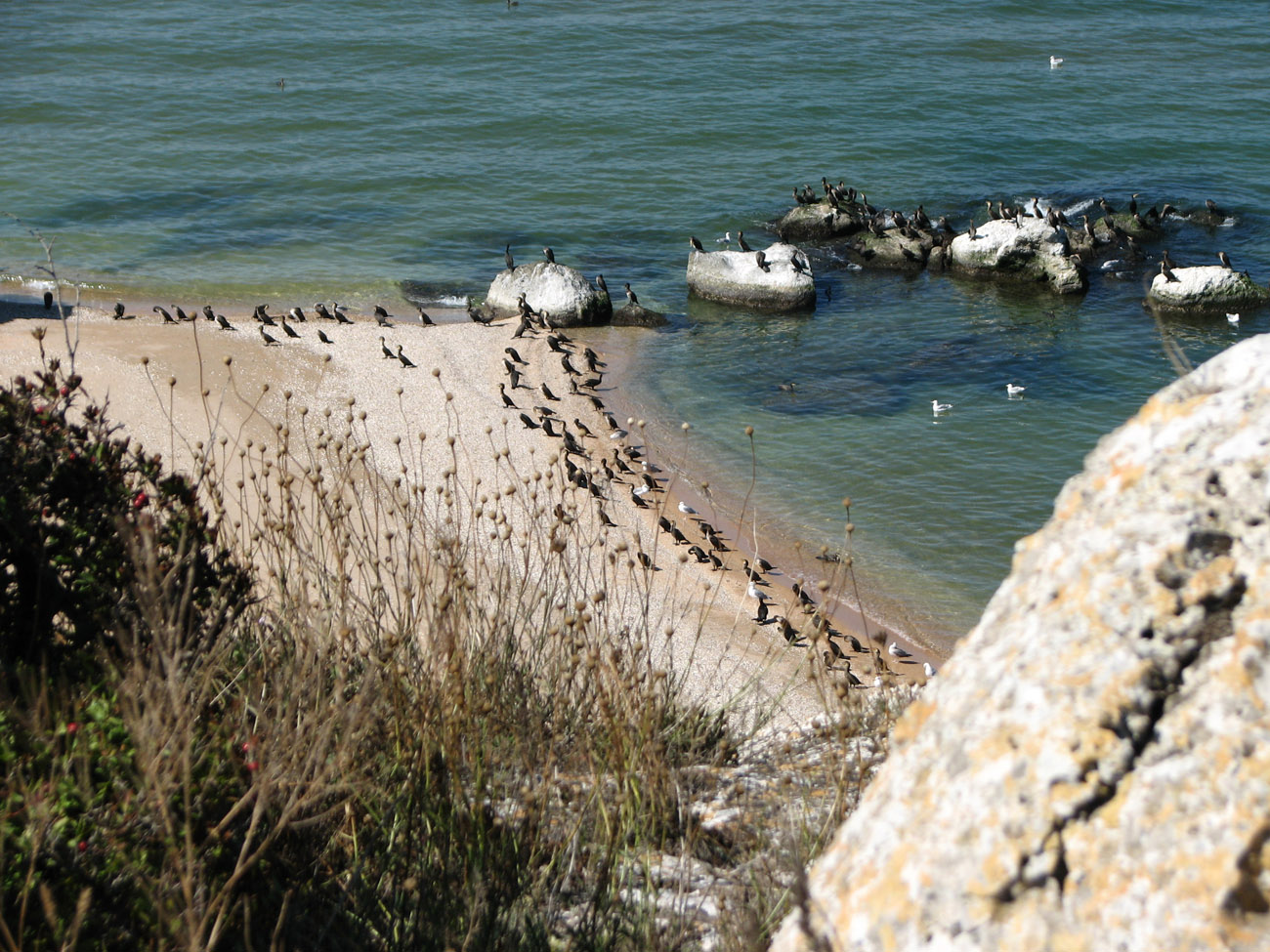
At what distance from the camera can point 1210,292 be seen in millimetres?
20203

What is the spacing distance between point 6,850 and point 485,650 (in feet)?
6.07

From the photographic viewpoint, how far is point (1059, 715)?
201 cm

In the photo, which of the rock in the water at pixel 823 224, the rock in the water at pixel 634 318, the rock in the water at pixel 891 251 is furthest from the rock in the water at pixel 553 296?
the rock in the water at pixel 823 224

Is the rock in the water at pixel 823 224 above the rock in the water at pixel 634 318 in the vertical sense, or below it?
above

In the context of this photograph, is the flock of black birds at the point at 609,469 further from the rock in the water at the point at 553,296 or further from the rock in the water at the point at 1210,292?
the rock in the water at the point at 1210,292

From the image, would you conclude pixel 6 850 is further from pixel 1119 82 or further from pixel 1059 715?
pixel 1119 82

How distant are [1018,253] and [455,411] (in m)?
15.2

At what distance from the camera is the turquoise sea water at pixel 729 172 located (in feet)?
52.6

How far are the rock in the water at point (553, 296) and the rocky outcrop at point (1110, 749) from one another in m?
18.0

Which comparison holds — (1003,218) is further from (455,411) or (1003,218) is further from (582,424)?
(455,411)

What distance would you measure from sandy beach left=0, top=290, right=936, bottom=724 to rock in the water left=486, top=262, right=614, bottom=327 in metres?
0.56

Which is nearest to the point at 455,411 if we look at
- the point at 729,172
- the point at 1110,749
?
the point at 1110,749

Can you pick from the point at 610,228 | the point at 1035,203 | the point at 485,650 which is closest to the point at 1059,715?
the point at 485,650

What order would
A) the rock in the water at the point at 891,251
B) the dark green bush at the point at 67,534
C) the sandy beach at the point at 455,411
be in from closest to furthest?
1. the dark green bush at the point at 67,534
2. the sandy beach at the point at 455,411
3. the rock in the water at the point at 891,251
